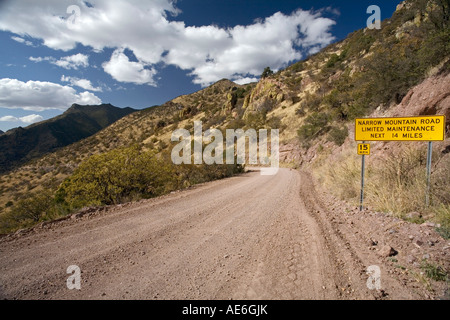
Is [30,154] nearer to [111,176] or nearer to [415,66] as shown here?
[111,176]

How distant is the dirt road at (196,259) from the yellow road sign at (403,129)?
8.03 ft

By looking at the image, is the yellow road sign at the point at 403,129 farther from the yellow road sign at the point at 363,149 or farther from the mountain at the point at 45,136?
the mountain at the point at 45,136

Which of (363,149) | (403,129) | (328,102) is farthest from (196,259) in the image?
(328,102)

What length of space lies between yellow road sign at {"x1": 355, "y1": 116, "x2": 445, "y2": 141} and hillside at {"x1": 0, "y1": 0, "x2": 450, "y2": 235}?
1.04 metres

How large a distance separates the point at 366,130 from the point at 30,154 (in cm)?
9390

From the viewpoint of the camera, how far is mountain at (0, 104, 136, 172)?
6731 cm

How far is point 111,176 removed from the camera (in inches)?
347

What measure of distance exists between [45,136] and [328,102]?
106389mm

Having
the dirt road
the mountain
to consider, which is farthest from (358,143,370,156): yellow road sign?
the mountain

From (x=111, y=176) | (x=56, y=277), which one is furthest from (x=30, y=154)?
(x=56, y=277)

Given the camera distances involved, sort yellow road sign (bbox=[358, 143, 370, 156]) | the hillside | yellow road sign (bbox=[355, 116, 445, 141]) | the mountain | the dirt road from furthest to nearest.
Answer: the mountain
the hillside
yellow road sign (bbox=[358, 143, 370, 156])
yellow road sign (bbox=[355, 116, 445, 141])
the dirt road

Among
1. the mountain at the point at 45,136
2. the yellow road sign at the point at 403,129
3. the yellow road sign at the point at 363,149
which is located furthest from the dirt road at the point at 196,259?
the mountain at the point at 45,136

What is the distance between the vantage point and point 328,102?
848 inches

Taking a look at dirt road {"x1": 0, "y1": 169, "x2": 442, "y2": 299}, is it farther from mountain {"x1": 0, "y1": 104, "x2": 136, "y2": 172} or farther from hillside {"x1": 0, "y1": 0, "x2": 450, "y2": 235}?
mountain {"x1": 0, "y1": 104, "x2": 136, "y2": 172}
